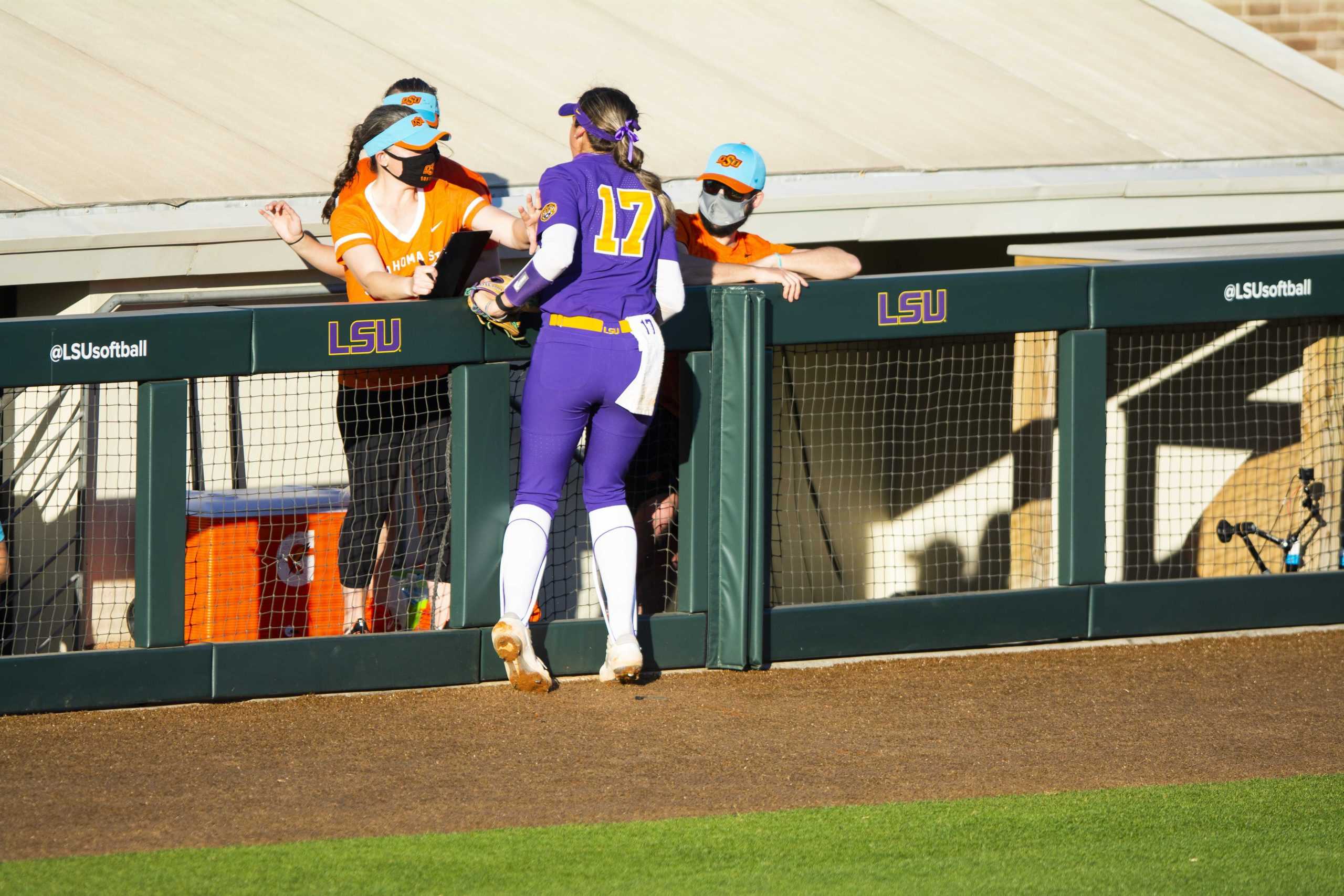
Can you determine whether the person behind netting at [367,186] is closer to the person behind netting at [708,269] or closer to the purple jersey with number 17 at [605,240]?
the purple jersey with number 17 at [605,240]

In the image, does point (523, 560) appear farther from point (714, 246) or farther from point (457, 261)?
point (714, 246)

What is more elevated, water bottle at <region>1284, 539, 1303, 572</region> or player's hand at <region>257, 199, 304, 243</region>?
player's hand at <region>257, 199, 304, 243</region>

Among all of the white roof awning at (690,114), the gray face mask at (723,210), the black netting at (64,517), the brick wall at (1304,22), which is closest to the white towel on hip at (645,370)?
the gray face mask at (723,210)

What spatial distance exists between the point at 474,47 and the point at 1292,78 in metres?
4.44

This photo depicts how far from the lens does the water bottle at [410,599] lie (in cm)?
539

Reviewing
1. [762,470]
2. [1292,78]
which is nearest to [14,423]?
[762,470]

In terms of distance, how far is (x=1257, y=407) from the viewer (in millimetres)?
7402

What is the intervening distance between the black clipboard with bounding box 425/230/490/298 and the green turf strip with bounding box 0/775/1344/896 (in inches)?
76.5

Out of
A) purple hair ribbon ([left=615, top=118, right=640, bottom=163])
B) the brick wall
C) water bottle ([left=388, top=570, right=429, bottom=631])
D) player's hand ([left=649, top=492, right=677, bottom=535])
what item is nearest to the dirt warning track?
water bottle ([left=388, top=570, right=429, bottom=631])

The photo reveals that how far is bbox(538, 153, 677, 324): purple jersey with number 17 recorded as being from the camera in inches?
193

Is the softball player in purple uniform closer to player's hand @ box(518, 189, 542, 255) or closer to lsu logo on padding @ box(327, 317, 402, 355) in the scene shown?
player's hand @ box(518, 189, 542, 255)

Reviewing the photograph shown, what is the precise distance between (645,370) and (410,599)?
46.2 inches

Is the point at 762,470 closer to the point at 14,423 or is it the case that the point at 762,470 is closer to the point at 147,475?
the point at 147,475

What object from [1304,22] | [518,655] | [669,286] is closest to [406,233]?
[669,286]
